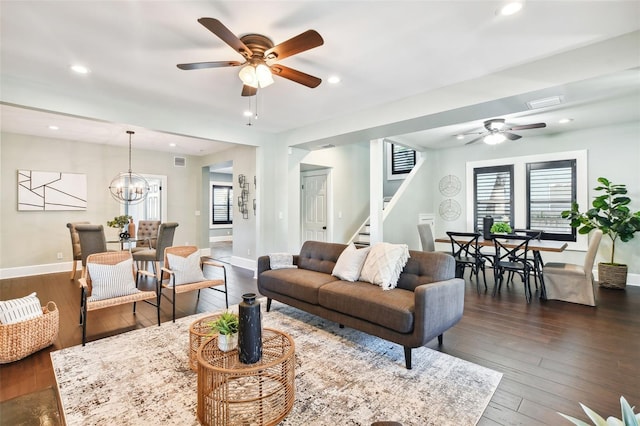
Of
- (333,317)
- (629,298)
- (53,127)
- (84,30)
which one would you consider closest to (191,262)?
(333,317)

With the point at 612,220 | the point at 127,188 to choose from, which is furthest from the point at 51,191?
the point at 612,220

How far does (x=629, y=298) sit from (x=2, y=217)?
10.4m

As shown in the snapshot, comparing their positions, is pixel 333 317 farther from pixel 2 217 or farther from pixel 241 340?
pixel 2 217

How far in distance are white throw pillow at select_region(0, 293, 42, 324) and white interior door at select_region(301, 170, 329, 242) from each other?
5.18 meters

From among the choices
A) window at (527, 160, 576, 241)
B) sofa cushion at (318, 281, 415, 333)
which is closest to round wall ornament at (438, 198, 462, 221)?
window at (527, 160, 576, 241)

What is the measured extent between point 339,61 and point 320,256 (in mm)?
2282

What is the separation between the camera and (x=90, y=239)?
4738mm

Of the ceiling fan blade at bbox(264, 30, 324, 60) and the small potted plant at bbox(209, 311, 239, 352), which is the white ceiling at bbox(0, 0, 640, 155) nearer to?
the ceiling fan blade at bbox(264, 30, 324, 60)

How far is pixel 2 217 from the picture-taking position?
5.70 metres

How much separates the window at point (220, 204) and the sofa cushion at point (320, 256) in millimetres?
8164

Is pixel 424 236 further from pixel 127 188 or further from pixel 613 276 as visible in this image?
pixel 127 188

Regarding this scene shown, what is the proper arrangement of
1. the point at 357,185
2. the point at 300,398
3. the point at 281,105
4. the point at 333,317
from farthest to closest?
the point at 357,185 < the point at 281,105 < the point at 333,317 < the point at 300,398

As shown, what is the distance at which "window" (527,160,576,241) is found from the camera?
19.1 ft

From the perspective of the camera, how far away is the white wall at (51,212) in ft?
18.8
